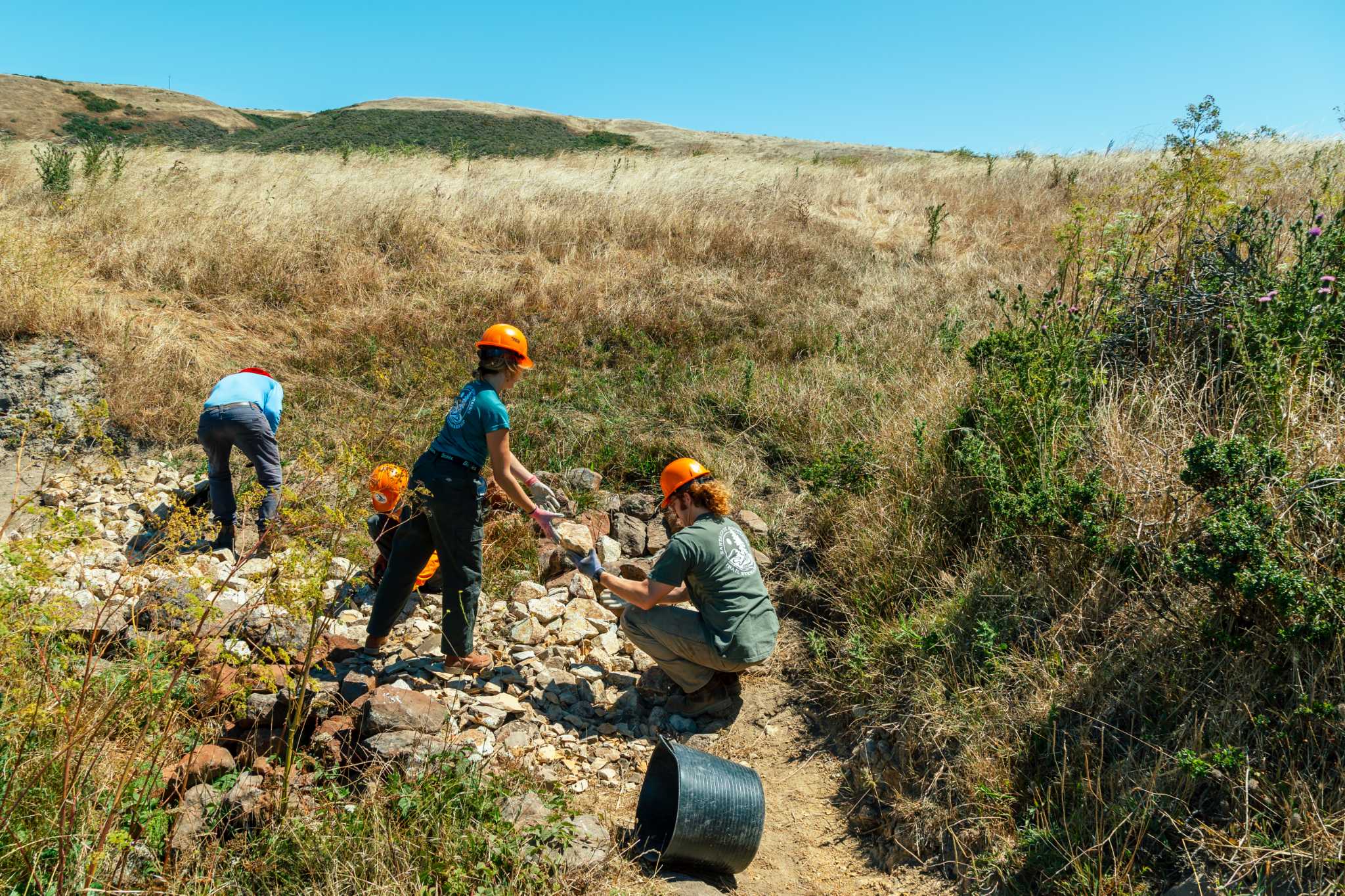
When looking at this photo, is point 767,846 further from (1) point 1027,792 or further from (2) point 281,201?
(2) point 281,201

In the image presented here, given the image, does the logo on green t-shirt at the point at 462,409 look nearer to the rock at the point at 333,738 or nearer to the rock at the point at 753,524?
the rock at the point at 333,738

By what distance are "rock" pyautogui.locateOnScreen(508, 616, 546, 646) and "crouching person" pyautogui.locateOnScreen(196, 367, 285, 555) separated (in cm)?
161

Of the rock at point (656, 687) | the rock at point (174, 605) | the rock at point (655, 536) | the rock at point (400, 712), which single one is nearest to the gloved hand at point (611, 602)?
the rock at point (655, 536)

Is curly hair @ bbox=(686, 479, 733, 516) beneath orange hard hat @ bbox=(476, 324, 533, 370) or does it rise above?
beneath

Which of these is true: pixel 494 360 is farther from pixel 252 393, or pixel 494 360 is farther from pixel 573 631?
pixel 252 393

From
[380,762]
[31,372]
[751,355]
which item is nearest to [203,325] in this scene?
[31,372]

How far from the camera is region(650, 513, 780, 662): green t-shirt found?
3795 millimetres

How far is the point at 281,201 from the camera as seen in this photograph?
10.2 meters

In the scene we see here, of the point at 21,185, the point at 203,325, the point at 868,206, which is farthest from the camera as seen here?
the point at 868,206

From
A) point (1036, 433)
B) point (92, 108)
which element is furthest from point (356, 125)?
point (1036, 433)

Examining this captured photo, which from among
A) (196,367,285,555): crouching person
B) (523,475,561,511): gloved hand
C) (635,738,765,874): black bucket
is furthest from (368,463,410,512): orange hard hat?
(635,738,765,874): black bucket

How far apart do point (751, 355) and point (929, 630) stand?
4375 mm

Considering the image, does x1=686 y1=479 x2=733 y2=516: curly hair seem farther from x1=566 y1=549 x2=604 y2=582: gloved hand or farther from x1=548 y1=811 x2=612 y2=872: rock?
x1=548 y1=811 x2=612 y2=872: rock

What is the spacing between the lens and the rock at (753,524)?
5414 millimetres
